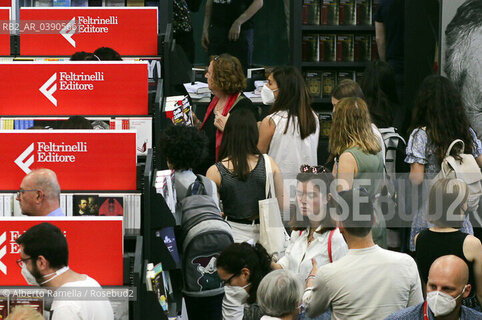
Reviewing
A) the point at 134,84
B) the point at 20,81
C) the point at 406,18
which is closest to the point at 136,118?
the point at 134,84

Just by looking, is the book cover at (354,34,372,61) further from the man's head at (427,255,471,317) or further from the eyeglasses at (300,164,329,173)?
the man's head at (427,255,471,317)

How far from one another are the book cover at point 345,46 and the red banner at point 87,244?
20.9 feet

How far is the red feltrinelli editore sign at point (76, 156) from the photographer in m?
5.98

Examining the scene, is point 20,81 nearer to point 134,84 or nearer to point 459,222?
point 134,84

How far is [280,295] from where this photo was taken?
4852 mm

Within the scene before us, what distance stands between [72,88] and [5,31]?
1364mm

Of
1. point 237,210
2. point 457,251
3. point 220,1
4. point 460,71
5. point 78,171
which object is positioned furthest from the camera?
point 220,1

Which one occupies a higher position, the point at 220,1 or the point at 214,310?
the point at 220,1

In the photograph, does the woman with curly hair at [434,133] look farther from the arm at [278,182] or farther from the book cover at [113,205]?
the book cover at [113,205]

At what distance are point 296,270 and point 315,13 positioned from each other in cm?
613

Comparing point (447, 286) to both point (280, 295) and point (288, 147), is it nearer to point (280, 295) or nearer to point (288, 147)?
point (280, 295)

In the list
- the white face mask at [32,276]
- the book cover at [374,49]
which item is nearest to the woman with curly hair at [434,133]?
the white face mask at [32,276]

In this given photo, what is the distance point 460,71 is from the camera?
32.8ft

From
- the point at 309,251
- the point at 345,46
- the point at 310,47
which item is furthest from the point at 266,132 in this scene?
the point at 345,46
